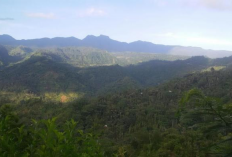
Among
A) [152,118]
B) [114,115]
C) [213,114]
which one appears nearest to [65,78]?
[114,115]

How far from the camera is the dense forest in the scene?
2.69 metres

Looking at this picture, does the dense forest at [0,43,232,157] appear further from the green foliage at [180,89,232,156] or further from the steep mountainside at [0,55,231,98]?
the steep mountainside at [0,55,231,98]

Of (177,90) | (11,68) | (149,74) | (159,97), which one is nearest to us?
(159,97)

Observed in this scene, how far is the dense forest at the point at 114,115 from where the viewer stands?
8.82 ft

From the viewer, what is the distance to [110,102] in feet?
138

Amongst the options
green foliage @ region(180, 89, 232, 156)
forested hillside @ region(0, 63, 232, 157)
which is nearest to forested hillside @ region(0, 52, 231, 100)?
forested hillside @ region(0, 63, 232, 157)

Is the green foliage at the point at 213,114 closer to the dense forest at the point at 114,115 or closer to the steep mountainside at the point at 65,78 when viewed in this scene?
the dense forest at the point at 114,115

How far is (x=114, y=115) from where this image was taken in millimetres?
36156

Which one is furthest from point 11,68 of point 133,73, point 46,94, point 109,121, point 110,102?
point 109,121

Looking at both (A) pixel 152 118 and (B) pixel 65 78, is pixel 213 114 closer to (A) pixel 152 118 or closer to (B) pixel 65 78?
(A) pixel 152 118

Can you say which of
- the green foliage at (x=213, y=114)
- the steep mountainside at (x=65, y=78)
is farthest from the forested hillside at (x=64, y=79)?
the green foliage at (x=213, y=114)

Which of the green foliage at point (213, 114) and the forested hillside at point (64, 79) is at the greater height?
the green foliage at point (213, 114)

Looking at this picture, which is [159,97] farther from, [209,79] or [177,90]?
[209,79]

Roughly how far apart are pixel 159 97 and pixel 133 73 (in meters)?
95.2
